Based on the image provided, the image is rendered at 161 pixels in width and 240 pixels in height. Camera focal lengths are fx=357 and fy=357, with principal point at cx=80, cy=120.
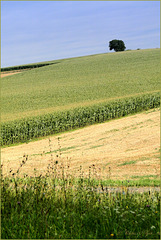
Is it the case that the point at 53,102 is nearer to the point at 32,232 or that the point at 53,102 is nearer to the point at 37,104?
the point at 37,104

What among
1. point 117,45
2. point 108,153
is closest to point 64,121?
point 108,153

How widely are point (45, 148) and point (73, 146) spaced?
84.8 inches

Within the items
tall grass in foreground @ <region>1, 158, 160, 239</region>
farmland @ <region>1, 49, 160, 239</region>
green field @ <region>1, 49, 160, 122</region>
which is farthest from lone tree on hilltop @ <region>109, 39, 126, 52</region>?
tall grass in foreground @ <region>1, 158, 160, 239</region>

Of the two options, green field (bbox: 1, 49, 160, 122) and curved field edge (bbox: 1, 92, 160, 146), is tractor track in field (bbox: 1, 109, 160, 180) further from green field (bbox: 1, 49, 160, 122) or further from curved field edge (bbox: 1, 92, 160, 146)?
green field (bbox: 1, 49, 160, 122)

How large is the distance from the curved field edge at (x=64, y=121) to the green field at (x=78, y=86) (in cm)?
617

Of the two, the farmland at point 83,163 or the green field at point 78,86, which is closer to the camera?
the farmland at point 83,163

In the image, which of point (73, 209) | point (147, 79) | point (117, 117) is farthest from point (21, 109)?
point (73, 209)

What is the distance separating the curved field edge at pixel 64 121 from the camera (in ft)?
94.7

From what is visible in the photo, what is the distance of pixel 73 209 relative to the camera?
6.05m

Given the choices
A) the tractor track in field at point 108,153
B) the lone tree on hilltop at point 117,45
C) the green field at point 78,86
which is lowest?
the tractor track in field at point 108,153

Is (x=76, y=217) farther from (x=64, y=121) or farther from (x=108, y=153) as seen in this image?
(x=64, y=121)

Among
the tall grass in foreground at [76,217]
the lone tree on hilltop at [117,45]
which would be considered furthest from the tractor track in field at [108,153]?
the lone tree on hilltop at [117,45]

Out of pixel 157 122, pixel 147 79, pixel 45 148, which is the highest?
pixel 147 79

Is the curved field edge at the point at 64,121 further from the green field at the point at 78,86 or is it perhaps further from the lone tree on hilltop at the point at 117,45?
the lone tree on hilltop at the point at 117,45
